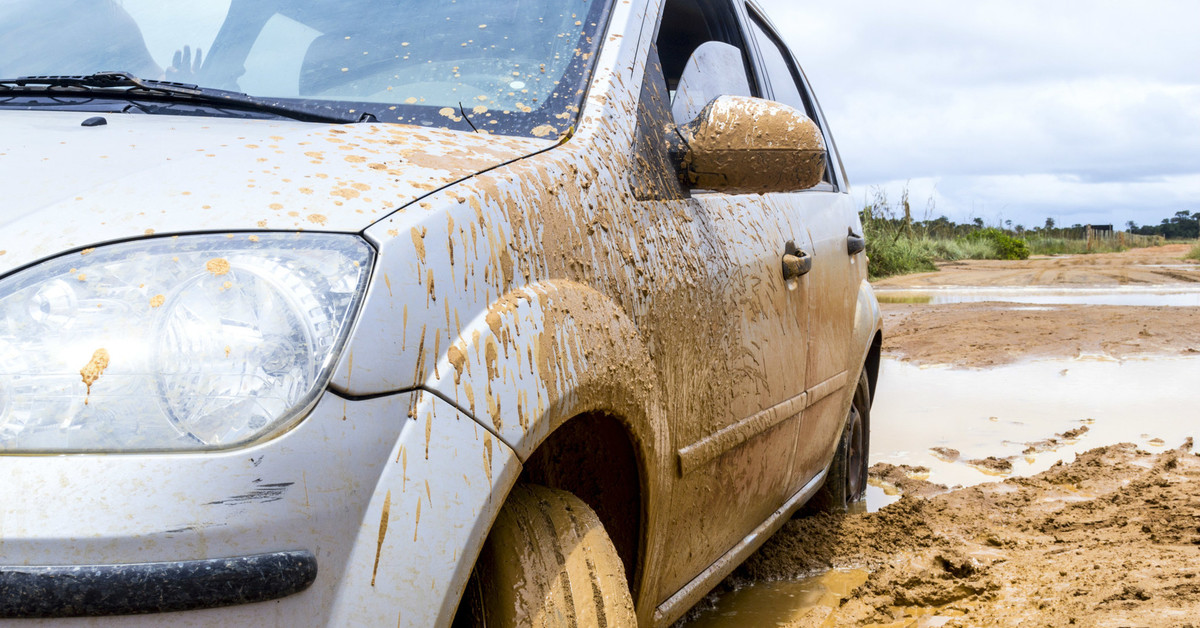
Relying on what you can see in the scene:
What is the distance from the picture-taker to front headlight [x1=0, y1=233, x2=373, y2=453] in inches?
42.3

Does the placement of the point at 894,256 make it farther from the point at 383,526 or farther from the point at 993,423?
the point at 383,526

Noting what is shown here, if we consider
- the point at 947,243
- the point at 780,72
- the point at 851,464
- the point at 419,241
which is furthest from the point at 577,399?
the point at 947,243

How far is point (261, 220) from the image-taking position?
4.04 ft

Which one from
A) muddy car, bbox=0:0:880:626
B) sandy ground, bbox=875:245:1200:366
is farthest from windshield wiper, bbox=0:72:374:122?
sandy ground, bbox=875:245:1200:366

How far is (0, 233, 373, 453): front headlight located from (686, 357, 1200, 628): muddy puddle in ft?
6.60

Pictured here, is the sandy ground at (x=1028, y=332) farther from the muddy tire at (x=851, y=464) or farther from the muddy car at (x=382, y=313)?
the muddy car at (x=382, y=313)

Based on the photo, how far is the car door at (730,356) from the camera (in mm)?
1996

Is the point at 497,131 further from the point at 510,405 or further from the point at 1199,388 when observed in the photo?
the point at 1199,388

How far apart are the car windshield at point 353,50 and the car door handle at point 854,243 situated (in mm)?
1550

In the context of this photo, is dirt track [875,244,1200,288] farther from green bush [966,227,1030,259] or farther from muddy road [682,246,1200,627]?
muddy road [682,246,1200,627]

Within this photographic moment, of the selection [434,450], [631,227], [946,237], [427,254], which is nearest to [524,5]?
[631,227]

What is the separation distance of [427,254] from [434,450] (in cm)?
25

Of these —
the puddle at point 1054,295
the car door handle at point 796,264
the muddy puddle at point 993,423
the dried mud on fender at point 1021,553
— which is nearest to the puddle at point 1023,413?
the muddy puddle at point 993,423

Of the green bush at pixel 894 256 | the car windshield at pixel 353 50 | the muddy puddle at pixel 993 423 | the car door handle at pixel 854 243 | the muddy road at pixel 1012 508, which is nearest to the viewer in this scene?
the car windshield at pixel 353 50
